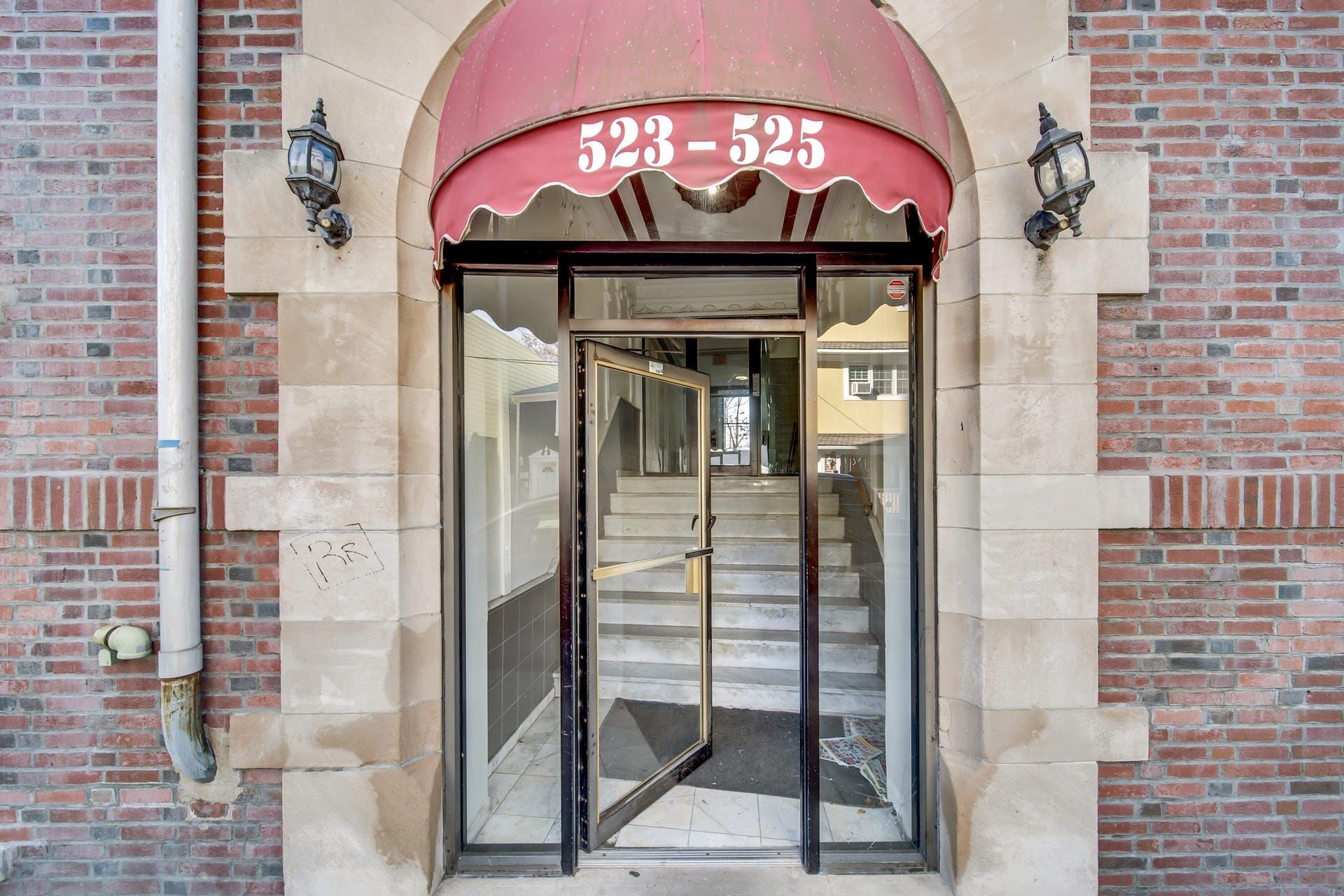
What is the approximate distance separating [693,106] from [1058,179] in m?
1.52

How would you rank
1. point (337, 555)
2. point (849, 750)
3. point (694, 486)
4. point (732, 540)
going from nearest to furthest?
point (337, 555) < point (849, 750) < point (694, 486) < point (732, 540)

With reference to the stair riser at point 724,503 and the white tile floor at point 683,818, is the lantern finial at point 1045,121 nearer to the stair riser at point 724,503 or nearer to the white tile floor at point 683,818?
the stair riser at point 724,503

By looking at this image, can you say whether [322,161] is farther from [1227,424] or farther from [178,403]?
[1227,424]

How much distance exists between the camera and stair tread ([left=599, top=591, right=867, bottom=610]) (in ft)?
11.4

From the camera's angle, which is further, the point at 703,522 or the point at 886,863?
the point at 703,522

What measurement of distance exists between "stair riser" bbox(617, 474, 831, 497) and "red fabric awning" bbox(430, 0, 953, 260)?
1.56 metres

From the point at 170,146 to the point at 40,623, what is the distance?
7.19ft

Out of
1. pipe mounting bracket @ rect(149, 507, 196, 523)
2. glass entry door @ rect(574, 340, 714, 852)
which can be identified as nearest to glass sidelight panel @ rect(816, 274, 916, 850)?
glass entry door @ rect(574, 340, 714, 852)

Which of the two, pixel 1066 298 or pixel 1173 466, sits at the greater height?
pixel 1066 298

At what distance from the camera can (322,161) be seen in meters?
2.13

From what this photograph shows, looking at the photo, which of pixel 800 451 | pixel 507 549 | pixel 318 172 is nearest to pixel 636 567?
pixel 507 549

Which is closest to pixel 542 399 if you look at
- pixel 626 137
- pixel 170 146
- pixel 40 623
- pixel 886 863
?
pixel 626 137

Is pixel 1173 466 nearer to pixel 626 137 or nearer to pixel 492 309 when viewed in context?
pixel 626 137

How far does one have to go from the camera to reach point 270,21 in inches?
95.7
